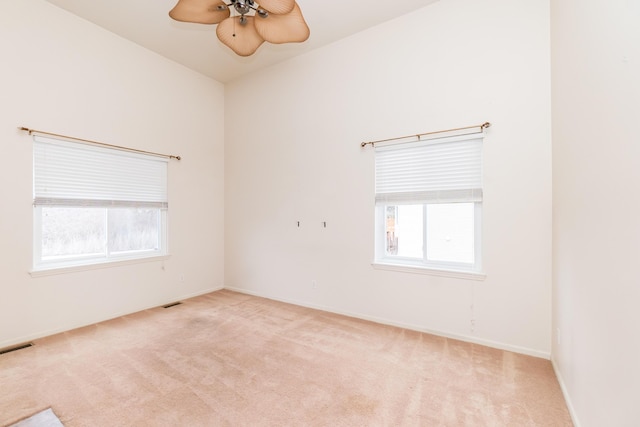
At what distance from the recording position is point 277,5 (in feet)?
6.63

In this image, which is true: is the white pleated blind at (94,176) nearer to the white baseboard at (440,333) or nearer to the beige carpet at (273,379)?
the beige carpet at (273,379)

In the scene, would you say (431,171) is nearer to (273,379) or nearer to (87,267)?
(273,379)

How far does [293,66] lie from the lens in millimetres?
4250

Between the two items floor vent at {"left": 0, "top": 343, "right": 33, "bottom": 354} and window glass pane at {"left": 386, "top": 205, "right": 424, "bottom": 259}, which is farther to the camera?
window glass pane at {"left": 386, "top": 205, "right": 424, "bottom": 259}

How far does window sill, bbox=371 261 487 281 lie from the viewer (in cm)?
295

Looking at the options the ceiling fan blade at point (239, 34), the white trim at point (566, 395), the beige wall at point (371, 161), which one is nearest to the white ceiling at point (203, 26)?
the beige wall at point (371, 161)

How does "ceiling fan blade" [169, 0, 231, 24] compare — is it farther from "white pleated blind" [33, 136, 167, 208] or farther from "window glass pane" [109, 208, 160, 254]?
"window glass pane" [109, 208, 160, 254]

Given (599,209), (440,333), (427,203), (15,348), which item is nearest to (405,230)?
(427,203)

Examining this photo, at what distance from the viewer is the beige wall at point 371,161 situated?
106 inches

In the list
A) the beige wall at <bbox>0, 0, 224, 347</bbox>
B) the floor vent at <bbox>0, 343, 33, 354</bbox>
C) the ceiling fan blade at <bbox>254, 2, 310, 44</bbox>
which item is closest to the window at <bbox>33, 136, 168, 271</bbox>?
the beige wall at <bbox>0, 0, 224, 347</bbox>

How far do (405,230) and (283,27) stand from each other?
247 centimetres

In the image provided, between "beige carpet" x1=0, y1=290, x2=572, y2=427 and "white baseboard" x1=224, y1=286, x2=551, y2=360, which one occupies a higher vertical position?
"white baseboard" x1=224, y1=286, x2=551, y2=360

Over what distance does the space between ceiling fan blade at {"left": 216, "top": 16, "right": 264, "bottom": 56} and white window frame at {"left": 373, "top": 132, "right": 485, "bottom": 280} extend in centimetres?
181

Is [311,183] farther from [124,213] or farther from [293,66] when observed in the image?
[124,213]
